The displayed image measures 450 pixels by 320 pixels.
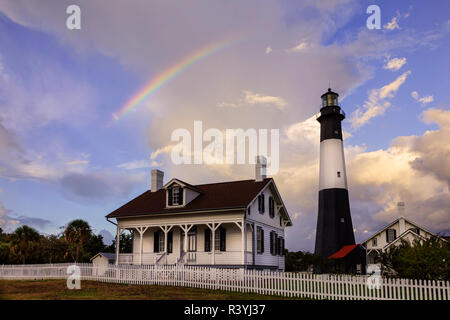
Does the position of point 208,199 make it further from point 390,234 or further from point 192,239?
point 390,234

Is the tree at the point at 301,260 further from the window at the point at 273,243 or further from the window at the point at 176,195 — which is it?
the window at the point at 176,195

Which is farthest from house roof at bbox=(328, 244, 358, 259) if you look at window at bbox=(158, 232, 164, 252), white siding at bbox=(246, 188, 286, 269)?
window at bbox=(158, 232, 164, 252)

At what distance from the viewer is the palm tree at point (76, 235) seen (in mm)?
34750

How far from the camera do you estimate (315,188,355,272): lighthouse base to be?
39469mm

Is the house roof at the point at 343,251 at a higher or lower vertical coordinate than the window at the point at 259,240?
lower

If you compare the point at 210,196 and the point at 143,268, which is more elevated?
the point at 210,196

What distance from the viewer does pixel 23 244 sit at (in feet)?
113

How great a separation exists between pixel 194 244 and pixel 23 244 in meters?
16.4

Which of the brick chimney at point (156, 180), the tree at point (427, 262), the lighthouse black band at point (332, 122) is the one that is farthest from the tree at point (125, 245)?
the tree at point (427, 262)

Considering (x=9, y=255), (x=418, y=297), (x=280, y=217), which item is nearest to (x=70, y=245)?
(x=9, y=255)
